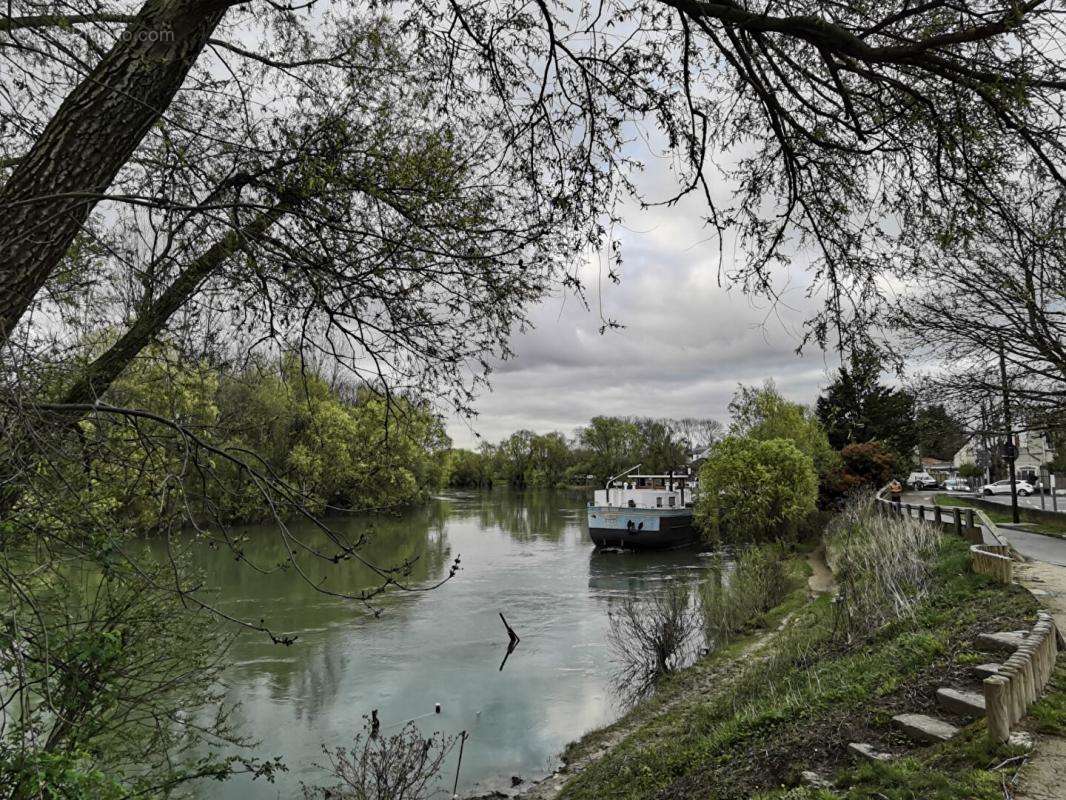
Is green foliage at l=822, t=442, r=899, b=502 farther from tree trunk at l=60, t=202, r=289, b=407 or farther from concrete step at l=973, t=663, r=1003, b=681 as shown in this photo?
tree trunk at l=60, t=202, r=289, b=407

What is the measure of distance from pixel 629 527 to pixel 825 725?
2272 centimetres

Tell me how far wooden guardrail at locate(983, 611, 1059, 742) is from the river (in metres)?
4.00

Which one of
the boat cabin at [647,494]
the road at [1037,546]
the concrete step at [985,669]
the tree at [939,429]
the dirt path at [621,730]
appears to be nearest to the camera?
the concrete step at [985,669]

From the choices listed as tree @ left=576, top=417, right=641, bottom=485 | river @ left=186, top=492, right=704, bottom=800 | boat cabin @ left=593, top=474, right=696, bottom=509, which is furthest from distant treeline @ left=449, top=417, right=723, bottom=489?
river @ left=186, top=492, right=704, bottom=800

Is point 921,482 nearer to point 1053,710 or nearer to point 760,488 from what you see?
point 760,488

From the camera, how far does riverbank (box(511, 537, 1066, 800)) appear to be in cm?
432

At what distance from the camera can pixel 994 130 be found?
3.25 m

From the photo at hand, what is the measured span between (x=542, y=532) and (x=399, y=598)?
58.1ft

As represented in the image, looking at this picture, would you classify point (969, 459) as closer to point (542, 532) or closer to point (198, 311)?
point (542, 532)

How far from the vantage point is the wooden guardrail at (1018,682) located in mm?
4242

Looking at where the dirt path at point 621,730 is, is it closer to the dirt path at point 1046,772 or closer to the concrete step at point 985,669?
the concrete step at point 985,669

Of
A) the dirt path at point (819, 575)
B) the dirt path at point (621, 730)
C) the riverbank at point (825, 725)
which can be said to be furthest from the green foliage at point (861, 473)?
the riverbank at point (825, 725)

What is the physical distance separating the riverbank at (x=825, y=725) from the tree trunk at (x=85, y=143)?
5.07 m

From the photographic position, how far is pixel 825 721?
5.75 m
